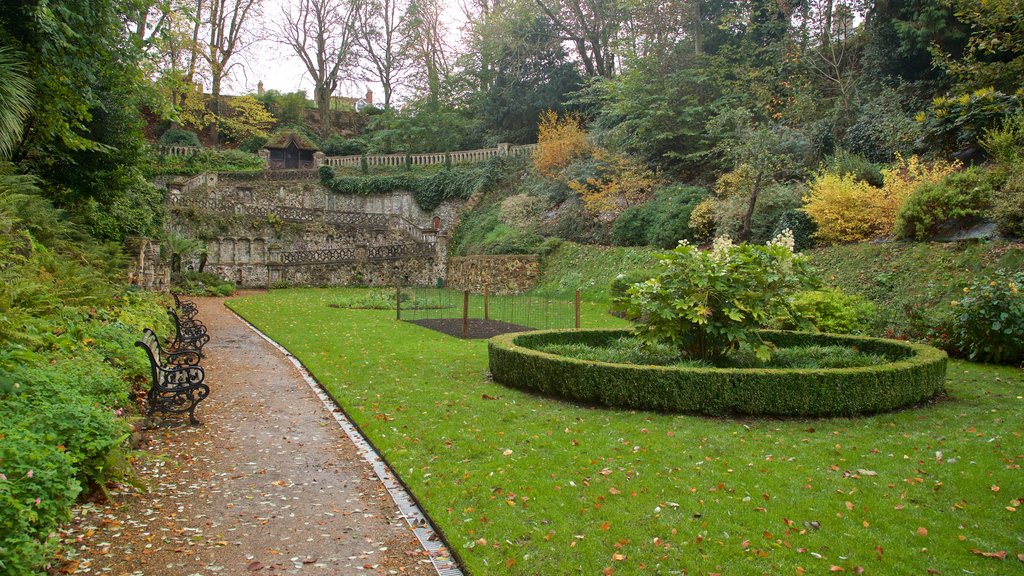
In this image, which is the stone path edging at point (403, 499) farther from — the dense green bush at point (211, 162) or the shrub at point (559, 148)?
the dense green bush at point (211, 162)

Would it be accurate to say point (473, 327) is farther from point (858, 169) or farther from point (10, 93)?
point (858, 169)

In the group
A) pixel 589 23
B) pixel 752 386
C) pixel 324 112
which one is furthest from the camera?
pixel 324 112

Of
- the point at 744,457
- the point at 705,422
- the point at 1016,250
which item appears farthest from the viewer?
the point at 1016,250

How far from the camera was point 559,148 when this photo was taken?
3112 centimetres

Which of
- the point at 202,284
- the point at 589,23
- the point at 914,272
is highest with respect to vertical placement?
the point at 589,23

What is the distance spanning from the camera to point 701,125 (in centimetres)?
2638

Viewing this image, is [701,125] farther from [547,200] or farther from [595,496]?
[595,496]

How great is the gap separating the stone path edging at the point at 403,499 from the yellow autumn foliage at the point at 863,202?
14780 millimetres

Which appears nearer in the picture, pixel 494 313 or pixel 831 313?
pixel 831 313

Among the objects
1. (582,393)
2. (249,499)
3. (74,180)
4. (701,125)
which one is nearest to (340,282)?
(74,180)

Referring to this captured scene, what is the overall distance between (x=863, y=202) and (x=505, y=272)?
14.1 meters

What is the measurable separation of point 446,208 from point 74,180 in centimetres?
2287

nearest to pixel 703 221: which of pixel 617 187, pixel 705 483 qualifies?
pixel 617 187

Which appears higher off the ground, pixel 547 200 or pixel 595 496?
pixel 547 200
